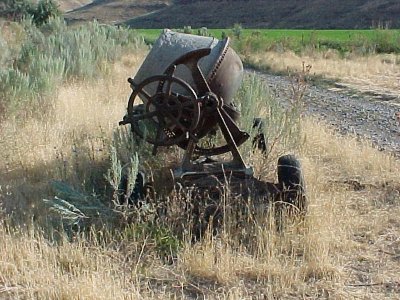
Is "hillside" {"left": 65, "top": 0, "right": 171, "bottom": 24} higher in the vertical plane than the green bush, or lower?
higher

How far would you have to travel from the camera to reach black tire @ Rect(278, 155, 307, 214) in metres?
4.98

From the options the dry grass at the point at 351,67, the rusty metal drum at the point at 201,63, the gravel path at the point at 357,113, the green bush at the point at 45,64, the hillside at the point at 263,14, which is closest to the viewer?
the rusty metal drum at the point at 201,63

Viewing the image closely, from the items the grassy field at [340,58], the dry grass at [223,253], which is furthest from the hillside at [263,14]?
the dry grass at [223,253]

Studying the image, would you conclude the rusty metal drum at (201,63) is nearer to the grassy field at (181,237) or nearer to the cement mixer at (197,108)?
the cement mixer at (197,108)

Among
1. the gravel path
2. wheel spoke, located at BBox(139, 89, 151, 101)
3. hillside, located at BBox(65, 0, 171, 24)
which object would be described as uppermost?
hillside, located at BBox(65, 0, 171, 24)

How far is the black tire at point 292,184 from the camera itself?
4.98m

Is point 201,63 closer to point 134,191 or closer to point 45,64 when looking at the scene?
point 134,191

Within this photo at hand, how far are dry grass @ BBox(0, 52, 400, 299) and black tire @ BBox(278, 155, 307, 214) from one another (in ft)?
0.54

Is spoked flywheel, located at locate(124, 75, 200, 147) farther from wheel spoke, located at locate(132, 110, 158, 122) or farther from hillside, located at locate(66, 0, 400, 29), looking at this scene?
hillside, located at locate(66, 0, 400, 29)

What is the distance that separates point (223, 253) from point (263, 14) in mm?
79291

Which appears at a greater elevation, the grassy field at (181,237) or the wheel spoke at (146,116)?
the wheel spoke at (146,116)

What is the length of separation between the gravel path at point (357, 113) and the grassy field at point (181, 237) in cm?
209

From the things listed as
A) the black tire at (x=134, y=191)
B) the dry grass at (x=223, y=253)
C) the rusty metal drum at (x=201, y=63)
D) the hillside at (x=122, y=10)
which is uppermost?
the hillside at (x=122, y=10)

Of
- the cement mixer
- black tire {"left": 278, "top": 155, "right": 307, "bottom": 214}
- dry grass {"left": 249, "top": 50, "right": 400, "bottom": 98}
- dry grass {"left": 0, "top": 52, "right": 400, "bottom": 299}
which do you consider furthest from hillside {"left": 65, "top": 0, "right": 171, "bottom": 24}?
black tire {"left": 278, "top": 155, "right": 307, "bottom": 214}
